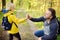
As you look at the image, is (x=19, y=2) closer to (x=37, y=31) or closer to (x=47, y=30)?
(x=37, y=31)

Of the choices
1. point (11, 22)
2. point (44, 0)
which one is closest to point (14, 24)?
point (11, 22)

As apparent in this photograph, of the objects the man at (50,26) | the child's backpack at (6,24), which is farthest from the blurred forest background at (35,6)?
the man at (50,26)

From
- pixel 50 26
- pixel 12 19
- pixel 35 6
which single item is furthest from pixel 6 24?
pixel 50 26

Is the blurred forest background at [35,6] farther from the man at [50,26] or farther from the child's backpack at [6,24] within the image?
the man at [50,26]

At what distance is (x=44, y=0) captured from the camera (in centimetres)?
187

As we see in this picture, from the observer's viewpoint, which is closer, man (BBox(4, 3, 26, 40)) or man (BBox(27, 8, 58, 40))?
man (BBox(27, 8, 58, 40))

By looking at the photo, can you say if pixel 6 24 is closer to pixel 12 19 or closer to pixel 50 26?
pixel 12 19

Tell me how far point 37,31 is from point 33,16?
128 mm

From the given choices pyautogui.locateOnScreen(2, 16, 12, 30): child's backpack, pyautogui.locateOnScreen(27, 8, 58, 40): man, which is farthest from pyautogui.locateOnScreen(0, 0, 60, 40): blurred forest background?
pyautogui.locateOnScreen(27, 8, 58, 40): man

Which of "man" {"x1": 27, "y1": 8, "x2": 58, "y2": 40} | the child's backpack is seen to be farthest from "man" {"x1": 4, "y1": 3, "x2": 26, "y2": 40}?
"man" {"x1": 27, "y1": 8, "x2": 58, "y2": 40}

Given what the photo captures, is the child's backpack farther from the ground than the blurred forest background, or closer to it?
closer to it

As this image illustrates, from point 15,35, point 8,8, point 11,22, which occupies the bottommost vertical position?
point 15,35

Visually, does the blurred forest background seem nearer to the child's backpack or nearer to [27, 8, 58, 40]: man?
the child's backpack

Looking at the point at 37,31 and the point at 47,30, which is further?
the point at 37,31
